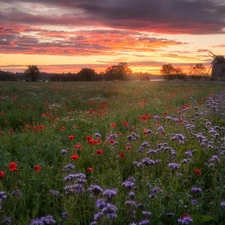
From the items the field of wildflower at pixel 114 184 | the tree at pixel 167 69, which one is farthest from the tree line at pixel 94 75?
the field of wildflower at pixel 114 184

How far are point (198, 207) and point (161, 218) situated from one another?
446mm

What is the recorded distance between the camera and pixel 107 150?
6.25 m

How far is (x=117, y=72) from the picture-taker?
7962 centimetres

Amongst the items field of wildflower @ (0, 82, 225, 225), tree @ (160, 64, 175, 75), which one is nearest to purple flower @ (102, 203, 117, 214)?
field of wildflower @ (0, 82, 225, 225)

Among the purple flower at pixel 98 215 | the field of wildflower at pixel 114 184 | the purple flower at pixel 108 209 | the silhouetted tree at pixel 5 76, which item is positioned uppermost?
the silhouetted tree at pixel 5 76

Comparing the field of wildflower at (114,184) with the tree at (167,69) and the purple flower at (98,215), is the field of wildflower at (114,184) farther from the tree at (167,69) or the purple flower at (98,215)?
the tree at (167,69)

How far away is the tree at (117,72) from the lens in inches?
3058

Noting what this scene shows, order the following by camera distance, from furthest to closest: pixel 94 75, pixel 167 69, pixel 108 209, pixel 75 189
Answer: pixel 167 69
pixel 94 75
pixel 75 189
pixel 108 209

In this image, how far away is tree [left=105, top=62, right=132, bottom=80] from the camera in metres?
77.7

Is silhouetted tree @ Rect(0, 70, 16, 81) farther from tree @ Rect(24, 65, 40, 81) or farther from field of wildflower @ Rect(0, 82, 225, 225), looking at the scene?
field of wildflower @ Rect(0, 82, 225, 225)

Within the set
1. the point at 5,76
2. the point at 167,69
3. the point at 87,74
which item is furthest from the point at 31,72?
the point at 167,69

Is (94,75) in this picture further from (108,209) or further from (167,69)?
(108,209)

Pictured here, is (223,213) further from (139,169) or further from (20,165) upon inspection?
(20,165)

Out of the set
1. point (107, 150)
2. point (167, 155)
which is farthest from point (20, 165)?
point (167, 155)
